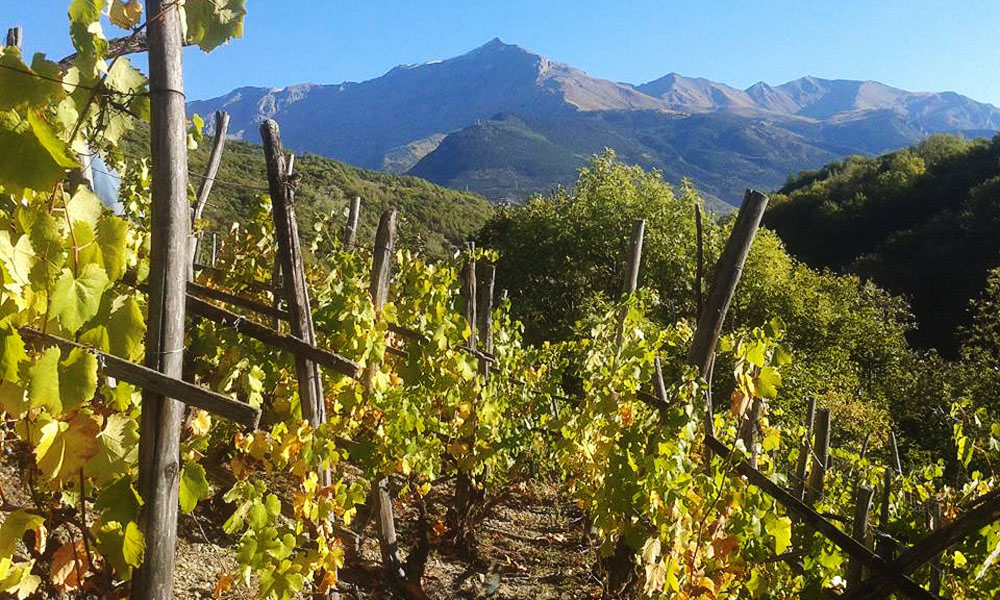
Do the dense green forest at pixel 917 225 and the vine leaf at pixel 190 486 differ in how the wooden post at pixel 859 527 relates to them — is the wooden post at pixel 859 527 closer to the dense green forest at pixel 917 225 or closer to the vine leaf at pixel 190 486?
the vine leaf at pixel 190 486

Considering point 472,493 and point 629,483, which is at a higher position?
point 629,483

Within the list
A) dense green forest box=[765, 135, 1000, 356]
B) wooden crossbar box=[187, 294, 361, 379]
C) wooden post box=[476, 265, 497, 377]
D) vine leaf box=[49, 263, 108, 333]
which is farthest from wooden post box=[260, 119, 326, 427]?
dense green forest box=[765, 135, 1000, 356]

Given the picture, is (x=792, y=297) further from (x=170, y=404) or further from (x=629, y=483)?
(x=170, y=404)

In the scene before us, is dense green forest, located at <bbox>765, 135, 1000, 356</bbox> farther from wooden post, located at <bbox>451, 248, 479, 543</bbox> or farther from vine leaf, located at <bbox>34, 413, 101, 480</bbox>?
vine leaf, located at <bbox>34, 413, 101, 480</bbox>

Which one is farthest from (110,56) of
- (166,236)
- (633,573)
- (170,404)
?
(633,573)

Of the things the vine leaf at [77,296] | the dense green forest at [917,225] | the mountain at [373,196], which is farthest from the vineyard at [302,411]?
the mountain at [373,196]

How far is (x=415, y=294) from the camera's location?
355cm

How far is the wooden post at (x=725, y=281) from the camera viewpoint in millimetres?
2057

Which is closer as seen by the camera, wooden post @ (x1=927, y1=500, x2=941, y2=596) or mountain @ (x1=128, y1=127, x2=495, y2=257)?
wooden post @ (x1=927, y1=500, x2=941, y2=596)

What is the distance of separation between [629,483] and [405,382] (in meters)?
1.28

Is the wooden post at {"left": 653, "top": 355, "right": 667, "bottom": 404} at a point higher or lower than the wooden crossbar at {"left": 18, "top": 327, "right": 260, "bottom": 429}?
lower

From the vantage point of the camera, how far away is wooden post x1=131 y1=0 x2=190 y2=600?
1.22 metres

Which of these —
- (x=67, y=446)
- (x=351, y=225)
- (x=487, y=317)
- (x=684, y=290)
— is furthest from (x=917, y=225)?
Result: (x=67, y=446)

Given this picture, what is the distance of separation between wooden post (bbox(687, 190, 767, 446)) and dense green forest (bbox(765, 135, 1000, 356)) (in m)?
27.2
